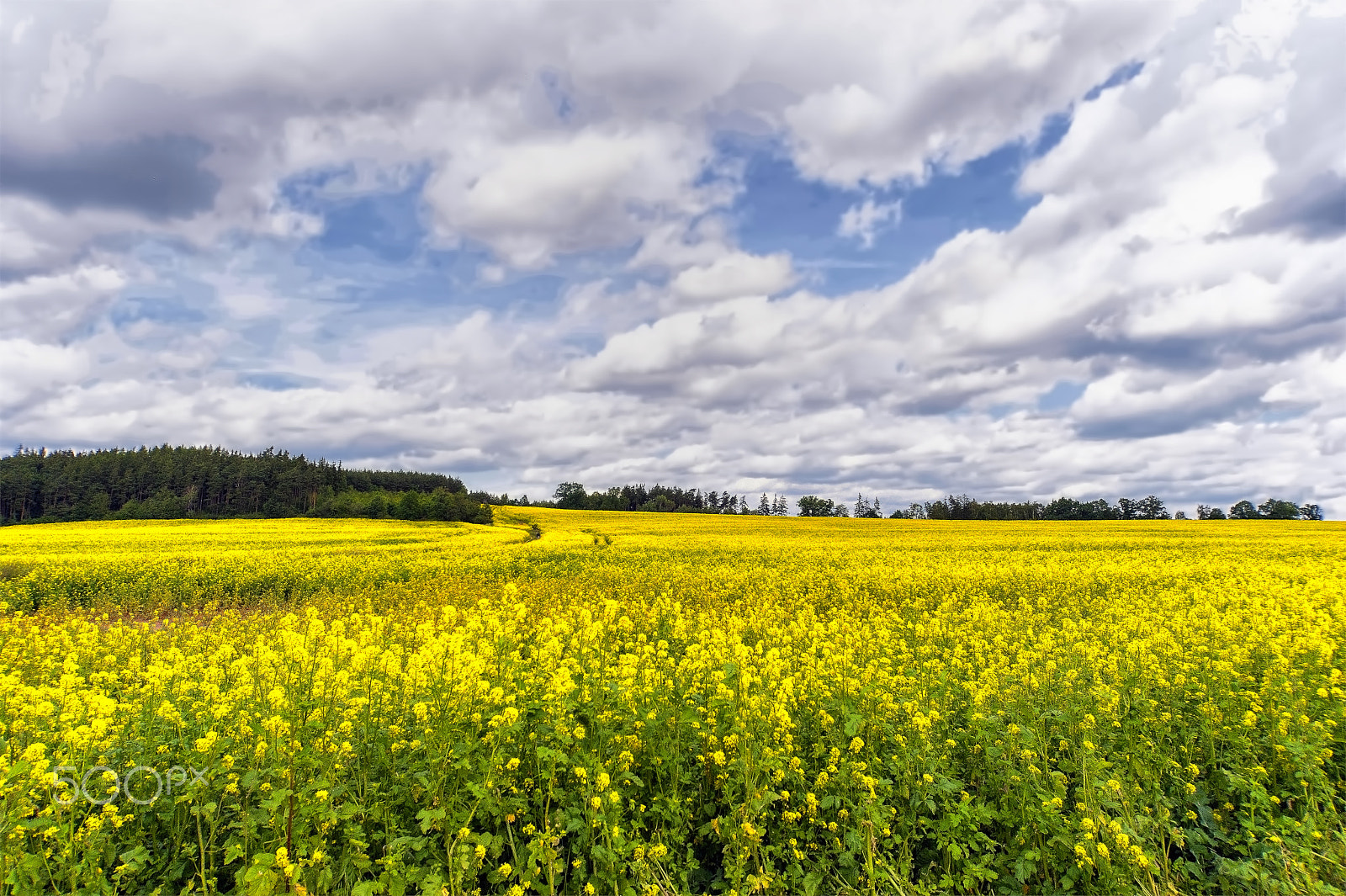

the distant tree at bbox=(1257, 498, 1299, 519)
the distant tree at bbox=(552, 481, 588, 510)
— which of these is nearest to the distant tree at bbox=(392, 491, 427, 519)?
the distant tree at bbox=(552, 481, 588, 510)

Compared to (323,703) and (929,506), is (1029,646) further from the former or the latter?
(929,506)

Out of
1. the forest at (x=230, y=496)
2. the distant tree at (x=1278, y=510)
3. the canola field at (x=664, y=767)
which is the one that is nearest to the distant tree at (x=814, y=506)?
the forest at (x=230, y=496)

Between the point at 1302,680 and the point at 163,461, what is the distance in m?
125

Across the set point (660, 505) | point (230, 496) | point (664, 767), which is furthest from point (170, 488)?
point (664, 767)

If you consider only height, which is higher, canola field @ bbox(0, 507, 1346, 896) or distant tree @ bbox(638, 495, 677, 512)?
distant tree @ bbox(638, 495, 677, 512)

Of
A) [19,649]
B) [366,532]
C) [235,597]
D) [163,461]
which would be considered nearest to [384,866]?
[19,649]

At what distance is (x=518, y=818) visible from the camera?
466 centimetres

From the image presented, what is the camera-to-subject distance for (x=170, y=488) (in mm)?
94000

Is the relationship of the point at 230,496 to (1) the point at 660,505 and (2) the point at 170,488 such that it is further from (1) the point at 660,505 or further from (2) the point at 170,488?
(1) the point at 660,505

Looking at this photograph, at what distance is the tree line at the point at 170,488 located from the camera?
87.8 m

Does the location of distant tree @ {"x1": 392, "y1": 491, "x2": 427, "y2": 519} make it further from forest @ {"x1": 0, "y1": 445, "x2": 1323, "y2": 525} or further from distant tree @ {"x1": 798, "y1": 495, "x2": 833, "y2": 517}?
distant tree @ {"x1": 798, "y1": 495, "x2": 833, "y2": 517}

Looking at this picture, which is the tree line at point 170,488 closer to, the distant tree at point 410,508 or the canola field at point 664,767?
the distant tree at point 410,508

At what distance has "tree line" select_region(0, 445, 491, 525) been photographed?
8781 centimetres

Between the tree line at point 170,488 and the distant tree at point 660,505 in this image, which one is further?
the distant tree at point 660,505
